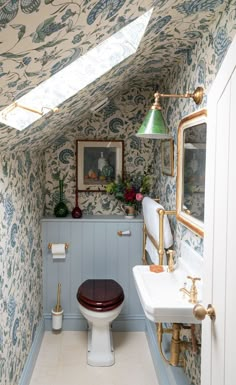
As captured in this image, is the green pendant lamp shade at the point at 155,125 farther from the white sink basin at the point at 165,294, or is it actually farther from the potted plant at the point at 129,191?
the potted plant at the point at 129,191

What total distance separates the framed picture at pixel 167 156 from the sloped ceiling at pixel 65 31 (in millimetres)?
680

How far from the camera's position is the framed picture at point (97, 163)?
10.1 ft

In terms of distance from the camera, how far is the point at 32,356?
7.95 feet

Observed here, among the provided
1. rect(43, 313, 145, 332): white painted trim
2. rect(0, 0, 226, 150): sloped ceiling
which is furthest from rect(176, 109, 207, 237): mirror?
rect(43, 313, 145, 332): white painted trim

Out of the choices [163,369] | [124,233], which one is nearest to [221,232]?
[163,369]

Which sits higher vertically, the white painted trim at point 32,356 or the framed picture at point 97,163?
the framed picture at point 97,163

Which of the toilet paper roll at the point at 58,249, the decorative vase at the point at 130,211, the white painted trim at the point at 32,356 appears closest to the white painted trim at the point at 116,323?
the white painted trim at the point at 32,356

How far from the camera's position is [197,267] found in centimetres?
177

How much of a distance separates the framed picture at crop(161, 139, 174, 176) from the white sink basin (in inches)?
25.3

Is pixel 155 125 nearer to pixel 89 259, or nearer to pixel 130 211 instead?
pixel 130 211

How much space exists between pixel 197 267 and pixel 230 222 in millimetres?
867

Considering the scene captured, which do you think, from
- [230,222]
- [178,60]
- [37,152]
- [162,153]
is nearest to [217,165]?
[230,222]

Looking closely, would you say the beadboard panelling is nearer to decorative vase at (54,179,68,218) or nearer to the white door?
decorative vase at (54,179,68,218)

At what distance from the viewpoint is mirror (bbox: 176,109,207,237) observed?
1695mm
